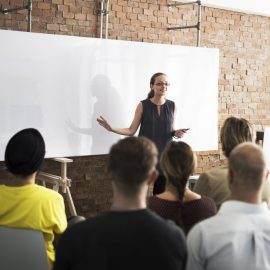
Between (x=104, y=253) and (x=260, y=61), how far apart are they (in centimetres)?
596

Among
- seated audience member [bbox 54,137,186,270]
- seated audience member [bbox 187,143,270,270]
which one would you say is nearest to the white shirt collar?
seated audience member [bbox 187,143,270,270]

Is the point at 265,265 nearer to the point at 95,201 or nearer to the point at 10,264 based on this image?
the point at 10,264

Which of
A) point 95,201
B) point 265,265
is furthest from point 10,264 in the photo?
point 95,201

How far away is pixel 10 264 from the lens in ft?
7.75

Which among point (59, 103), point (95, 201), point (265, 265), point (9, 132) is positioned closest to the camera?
point (265, 265)

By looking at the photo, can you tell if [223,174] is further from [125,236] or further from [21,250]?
[125,236]

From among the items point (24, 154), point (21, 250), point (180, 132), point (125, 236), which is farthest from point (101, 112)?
point (125, 236)

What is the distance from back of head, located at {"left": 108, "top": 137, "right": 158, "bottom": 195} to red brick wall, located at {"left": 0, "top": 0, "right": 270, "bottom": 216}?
11.3ft

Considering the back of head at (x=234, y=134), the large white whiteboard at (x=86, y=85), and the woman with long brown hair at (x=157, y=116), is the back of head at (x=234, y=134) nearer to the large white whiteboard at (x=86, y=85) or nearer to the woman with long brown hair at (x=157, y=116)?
the woman with long brown hair at (x=157, y=116)

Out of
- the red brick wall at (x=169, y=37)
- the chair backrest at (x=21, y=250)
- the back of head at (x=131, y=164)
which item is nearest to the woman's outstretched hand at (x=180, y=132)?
the red brick wall at (x=169, y=37)

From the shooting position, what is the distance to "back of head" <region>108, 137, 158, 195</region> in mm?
1743

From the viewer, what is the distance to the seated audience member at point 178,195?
244 centimetres

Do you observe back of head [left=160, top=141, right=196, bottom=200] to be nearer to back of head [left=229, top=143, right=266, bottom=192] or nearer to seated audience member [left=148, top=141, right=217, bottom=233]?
seated audience member [left=148, top=141, right=217, bottom=233]

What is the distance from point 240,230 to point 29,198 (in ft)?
3.32
